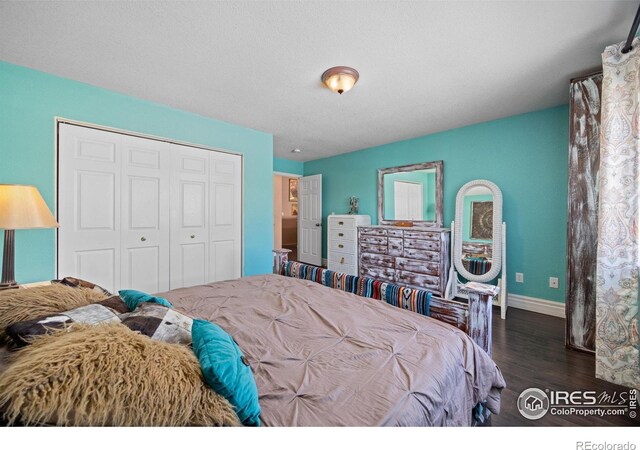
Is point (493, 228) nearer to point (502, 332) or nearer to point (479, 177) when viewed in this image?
point (479, 177)

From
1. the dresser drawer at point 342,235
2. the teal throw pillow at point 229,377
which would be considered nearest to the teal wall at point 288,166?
the dresser drawer at point 342,235

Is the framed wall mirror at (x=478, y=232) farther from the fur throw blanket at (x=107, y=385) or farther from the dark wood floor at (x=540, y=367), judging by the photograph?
the fur throw blanket at (x=107, y=385)

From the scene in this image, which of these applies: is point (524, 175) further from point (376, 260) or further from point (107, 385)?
point (107, 385)

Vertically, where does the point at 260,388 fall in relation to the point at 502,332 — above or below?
above

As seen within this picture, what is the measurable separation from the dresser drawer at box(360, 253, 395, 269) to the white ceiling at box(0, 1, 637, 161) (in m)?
2.15

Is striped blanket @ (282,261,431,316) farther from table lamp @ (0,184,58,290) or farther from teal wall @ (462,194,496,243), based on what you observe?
teal wall @ (462,194,496,243)

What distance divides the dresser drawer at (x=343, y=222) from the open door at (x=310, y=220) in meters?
0.79

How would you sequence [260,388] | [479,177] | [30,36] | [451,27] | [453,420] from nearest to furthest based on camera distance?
[260,388] < [453,420] < [451,27] < [30,36] < [479,177]

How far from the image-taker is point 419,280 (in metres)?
3.81

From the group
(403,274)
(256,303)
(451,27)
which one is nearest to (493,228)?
(403,274)

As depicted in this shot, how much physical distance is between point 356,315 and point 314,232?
14.6 feet

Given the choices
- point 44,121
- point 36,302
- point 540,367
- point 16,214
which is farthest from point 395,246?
point 44,121

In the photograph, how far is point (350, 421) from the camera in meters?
0.78

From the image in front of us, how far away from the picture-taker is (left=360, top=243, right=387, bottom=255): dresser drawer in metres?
4.27
